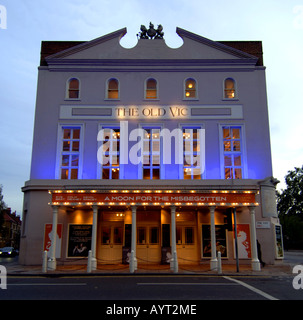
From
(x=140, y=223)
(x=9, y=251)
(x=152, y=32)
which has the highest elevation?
(x=152, y=32)

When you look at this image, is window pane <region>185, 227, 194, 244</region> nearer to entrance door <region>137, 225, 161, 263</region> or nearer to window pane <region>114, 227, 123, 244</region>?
entrance door <region>137, 225, 161, 263</region>

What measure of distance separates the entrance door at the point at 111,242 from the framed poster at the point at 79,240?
928 millimetres

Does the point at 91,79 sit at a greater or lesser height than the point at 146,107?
greater

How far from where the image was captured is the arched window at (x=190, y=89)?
73.8 ft

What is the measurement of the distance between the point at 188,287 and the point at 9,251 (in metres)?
33.2

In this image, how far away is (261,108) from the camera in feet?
72.7

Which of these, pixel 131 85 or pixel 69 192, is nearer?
pixel 69 192

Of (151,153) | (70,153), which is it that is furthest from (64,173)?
(151,153)

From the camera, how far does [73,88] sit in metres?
22.7

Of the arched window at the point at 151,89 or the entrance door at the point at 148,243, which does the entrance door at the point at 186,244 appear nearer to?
the entrance door at the point at 148,243
